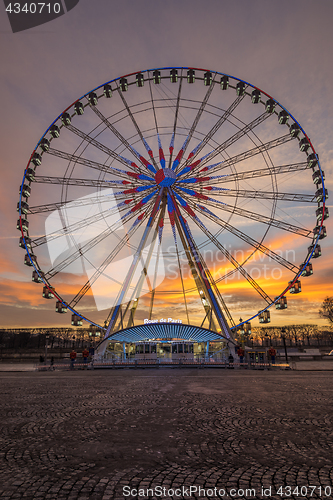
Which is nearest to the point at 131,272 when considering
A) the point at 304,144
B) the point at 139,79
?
the point at 139,79

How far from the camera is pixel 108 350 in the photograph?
33.3 m

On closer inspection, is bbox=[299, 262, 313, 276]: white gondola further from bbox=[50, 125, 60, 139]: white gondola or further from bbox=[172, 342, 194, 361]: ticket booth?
bbox=[50, 125, 60, 139]: white gondola

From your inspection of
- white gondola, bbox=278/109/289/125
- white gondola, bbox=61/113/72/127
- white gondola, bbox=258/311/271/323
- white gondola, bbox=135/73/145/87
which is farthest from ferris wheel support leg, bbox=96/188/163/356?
white gondola, bbox=258/311/271/323

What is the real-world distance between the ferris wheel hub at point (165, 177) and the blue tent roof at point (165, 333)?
13755mm

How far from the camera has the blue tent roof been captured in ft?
101

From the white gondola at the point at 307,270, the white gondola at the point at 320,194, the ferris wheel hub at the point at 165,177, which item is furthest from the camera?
the ferris wheel hub at the point at 165,177

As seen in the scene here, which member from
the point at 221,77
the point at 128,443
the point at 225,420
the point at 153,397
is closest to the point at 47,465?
the point at 128,443

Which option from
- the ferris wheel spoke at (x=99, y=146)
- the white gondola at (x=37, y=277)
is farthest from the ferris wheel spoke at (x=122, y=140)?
the white gondola at (x=37, y=277)

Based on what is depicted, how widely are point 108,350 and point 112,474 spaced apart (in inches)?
1240

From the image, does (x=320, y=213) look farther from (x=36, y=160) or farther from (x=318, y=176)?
(x=36, y=160)

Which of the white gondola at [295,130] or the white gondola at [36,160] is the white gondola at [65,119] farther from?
the white gondola at [295,130]

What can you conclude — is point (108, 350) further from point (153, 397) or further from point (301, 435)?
point (301, 435)

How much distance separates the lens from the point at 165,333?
3384 cm

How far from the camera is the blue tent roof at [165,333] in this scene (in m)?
30.6
